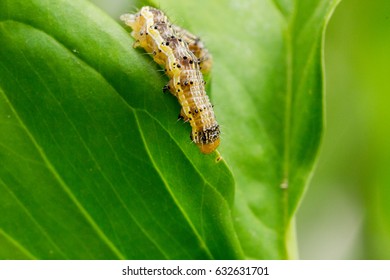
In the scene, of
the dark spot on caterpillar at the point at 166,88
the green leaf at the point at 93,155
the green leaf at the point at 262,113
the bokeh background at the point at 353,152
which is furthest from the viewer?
the bokeh background at the point at 353,152

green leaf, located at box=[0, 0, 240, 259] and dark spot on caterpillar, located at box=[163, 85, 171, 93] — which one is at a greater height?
dark spot on caterpillar, located at box=[163, 85, 171, 93]

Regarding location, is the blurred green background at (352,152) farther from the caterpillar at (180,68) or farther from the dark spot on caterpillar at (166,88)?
the dark spot on caterpillar at (166,88)

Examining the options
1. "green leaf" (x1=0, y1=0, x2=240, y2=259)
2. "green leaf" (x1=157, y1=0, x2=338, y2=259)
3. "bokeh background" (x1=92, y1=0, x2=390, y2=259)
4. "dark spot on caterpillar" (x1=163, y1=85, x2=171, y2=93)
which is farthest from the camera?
"bokeh background" (x1=92, y1=0, x2=390, y2=259)

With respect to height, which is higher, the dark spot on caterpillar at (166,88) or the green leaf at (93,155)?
the dark spot on caterpillar at (166,88)

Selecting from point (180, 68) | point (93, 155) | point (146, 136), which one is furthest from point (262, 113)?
point (93, 155)

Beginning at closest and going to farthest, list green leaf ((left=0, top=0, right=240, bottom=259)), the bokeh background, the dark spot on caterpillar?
green leaf ((left=0, top=0, right=240, bottom=259))
the dark spot on caterpillar
the bokeh background

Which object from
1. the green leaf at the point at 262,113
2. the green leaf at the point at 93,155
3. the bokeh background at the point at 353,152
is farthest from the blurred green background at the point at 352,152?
the green leaf at the point at 93,155

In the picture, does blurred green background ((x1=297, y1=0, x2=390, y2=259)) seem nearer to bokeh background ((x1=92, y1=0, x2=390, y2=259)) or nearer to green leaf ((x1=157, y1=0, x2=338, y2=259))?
bokeh background ((x1=92, y1=0, x2=390, y2=259))

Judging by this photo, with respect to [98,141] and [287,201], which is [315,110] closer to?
[287,201]

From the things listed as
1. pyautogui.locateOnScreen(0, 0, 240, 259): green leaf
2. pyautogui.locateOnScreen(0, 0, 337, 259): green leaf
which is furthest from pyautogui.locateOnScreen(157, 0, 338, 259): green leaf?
pyautogui.locateOnScreen(0, 0, 240, 259): green leaf
